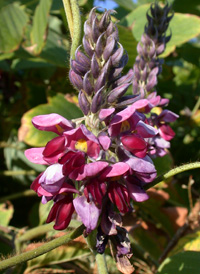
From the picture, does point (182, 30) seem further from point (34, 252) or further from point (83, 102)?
point (34, 252)

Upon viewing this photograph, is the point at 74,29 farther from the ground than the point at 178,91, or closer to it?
farther from the ground

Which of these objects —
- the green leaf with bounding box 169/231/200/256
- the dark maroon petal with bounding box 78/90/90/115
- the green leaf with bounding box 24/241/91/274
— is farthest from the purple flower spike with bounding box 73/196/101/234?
the green leaf with bounding box 169/231/200/256

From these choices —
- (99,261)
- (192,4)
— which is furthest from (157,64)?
(192,4)

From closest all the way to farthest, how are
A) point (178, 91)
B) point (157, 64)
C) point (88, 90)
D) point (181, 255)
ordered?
point (88, 90) → point (181, 255) → point (157, 64) → point (178, 91)

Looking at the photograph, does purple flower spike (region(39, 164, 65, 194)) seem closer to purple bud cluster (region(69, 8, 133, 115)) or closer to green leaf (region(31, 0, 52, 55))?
purple bud cluster (region(69, 8, 133, 115))

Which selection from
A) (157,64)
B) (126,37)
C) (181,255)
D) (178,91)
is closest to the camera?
(181,255)

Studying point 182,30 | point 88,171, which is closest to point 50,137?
point 88,171

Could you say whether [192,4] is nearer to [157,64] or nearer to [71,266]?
[157,64]
